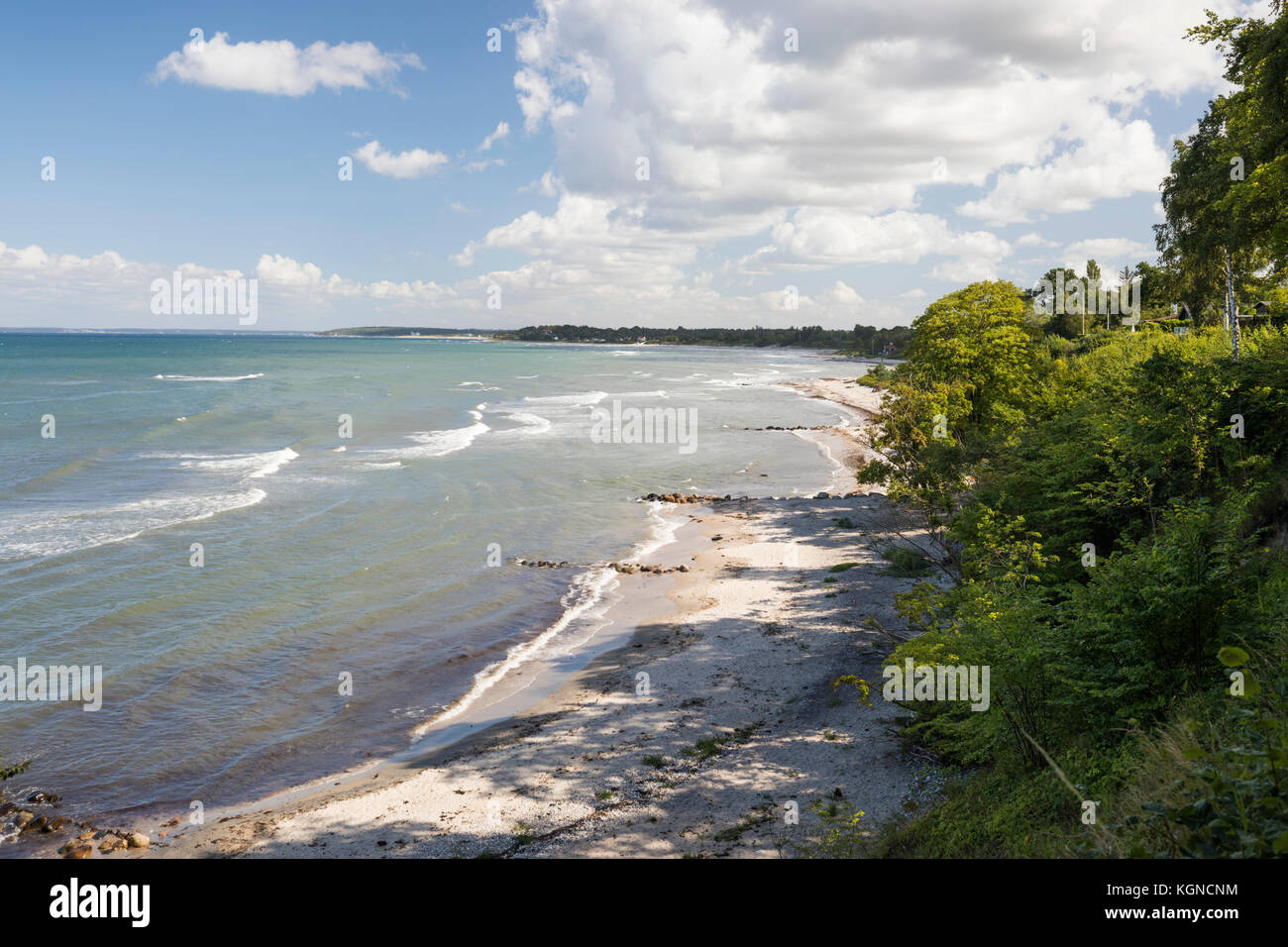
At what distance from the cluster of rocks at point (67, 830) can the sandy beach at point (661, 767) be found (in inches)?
21.0

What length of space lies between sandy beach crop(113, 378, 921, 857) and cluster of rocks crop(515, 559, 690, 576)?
443 centimetres

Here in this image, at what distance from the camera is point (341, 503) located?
3766 cm

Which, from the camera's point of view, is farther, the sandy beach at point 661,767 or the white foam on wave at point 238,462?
the white foam on wave at point 238,462

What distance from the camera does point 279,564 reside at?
93.1ft

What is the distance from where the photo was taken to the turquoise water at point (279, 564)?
1675 cm

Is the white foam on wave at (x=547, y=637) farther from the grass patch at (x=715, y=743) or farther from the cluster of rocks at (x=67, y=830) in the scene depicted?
the grass patch at (x=715, y=743)

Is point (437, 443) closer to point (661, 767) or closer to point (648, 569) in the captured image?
point (648, 569)

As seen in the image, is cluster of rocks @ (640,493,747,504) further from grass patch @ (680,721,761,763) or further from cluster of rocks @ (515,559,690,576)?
grass patch @ (680,721,761,763)

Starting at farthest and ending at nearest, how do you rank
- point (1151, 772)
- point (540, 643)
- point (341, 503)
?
point (341, 503) < point (540, 643) < point (1151, 772)

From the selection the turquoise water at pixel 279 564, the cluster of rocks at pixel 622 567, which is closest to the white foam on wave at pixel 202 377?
the turquoise water at pixel 279 564

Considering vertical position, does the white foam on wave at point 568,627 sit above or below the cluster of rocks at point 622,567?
below

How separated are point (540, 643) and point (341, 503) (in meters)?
19.9
